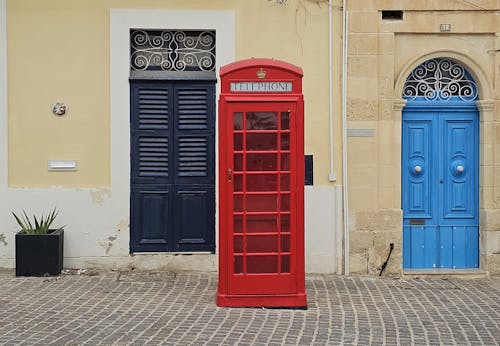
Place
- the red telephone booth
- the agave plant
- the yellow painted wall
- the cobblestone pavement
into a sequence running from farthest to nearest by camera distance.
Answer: the yellow painted wall < the agave plant < the red telephone booth < the cobblestone pavement

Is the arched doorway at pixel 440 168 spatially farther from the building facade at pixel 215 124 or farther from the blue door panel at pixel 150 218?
the blue door panel at pixel 150 218

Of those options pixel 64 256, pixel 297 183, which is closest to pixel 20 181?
pixel 64 256

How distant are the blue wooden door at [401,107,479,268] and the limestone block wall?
184mm

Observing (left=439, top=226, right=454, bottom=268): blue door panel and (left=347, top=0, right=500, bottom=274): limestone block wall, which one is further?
(left=439, top=226, right=454, bottom=268): blue door panel

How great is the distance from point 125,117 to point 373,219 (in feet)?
11.4

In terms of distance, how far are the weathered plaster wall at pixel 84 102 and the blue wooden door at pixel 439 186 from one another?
2350mm

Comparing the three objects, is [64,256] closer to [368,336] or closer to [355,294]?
[355,294]

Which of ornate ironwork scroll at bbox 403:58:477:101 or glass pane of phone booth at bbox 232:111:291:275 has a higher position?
ornate ironwork scroll at bbox 403:58:477:101

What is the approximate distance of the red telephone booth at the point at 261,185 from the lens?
7.89 meters

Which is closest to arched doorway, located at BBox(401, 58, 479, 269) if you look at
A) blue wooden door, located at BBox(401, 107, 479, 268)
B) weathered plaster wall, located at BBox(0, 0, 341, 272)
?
blue wooden door, located at BBox(401, 107, 479, 268)

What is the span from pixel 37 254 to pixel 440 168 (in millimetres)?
5283

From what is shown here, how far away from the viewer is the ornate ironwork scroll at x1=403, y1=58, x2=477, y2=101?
10.2m

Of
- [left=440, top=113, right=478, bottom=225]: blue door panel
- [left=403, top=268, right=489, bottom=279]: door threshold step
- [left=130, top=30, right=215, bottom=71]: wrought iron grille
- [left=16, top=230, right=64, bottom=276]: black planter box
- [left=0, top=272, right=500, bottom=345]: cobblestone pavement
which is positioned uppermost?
[left=130, top=30, right=215, bottom=71]: wrought iron grille

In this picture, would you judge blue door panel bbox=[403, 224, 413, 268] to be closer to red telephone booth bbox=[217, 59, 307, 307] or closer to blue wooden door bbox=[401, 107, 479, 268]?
blue wooden door bbox=[401, 107, 479, 268]
